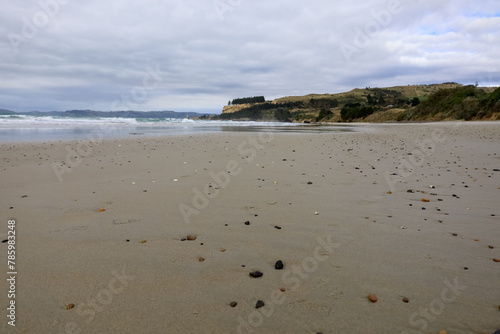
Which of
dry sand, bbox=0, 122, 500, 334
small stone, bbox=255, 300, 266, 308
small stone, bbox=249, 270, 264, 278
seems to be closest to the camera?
dry sand, bbox=0, 122, 500, 334

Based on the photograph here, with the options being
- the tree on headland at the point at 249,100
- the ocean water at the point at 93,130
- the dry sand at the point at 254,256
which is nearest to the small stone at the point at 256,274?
the dry sand at the point at 254,256

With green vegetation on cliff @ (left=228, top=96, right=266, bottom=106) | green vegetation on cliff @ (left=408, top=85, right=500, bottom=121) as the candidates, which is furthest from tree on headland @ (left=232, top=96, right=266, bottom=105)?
green vegetation on cliff @ (left=408, top=85, right=500, bottom=121)

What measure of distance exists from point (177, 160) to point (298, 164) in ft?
12.5

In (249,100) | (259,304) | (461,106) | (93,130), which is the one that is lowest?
(259,304)

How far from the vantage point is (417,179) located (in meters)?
6.52

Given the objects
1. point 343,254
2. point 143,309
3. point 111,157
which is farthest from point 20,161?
point 343,254

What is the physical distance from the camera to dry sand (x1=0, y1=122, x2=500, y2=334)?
2.14m

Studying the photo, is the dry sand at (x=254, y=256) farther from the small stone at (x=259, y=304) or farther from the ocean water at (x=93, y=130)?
the ocean water at (x=93, y=130)

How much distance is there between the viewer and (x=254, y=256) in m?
3.05

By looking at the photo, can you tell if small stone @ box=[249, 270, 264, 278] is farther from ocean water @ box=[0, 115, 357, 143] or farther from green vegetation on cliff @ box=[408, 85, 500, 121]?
green vegetation on cliff @ box=[408, 85, 500, 121]

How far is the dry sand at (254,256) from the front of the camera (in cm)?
214

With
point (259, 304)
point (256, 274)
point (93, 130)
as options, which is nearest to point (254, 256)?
point (256, 274)

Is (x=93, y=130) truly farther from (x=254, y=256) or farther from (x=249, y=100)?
(x=249, y=100)

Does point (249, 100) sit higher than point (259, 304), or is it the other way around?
point (249, 100)
